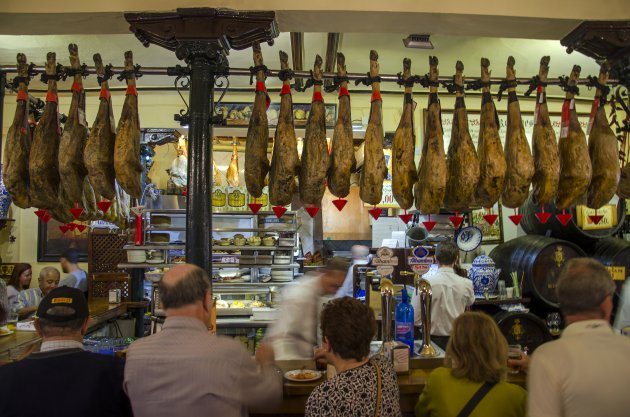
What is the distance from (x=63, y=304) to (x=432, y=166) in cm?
214

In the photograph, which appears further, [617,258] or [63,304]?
[617,258]

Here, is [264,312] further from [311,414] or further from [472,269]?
[311,414]

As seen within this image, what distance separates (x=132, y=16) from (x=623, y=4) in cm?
301

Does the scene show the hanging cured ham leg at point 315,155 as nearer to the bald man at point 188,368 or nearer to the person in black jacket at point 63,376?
the bald man at point 188,368

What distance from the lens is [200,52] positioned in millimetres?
2945

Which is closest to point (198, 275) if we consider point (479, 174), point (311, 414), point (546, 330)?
point (311, 414)

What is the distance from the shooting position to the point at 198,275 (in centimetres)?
209

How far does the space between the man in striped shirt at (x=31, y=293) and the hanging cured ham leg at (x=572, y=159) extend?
5591 millimetres

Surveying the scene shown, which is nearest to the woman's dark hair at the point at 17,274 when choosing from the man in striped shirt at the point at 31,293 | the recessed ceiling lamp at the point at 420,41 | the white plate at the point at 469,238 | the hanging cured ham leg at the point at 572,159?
the man in striped shirt at the point at 31,293

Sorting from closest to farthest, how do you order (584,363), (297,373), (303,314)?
(584,363)
(297,373)
(303,314)

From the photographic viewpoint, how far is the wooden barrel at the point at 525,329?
5772mm

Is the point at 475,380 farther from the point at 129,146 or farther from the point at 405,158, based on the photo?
the point at 129,146

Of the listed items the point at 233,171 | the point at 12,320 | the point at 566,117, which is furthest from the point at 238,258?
the point at 566,117

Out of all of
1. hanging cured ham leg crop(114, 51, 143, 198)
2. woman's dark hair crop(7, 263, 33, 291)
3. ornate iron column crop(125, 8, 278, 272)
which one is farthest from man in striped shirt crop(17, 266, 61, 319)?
ornate iron column crop(125, 8, 278, 272)
